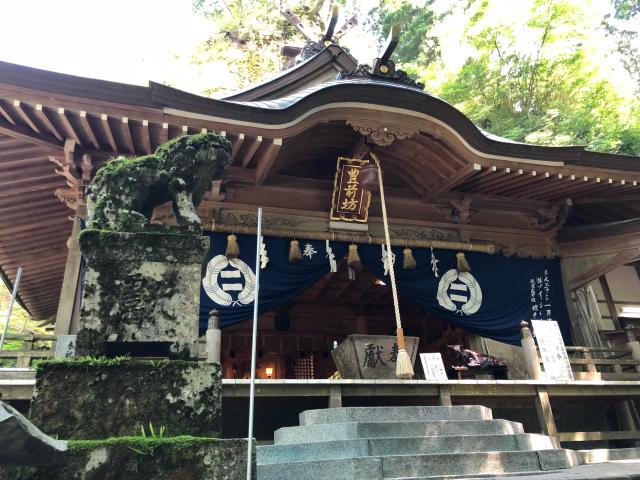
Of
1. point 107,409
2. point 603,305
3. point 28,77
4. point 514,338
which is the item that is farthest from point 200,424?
point 603,305

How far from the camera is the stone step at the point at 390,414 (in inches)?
193

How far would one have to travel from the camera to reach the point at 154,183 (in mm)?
2975

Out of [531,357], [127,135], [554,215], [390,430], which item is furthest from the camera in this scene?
[554,215]

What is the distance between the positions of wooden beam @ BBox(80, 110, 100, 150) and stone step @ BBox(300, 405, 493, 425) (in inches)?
180

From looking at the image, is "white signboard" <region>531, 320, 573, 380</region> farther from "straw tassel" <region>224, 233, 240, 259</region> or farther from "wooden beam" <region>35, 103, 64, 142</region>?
"wooden beam" <region>35, 103, 64, 142</region>

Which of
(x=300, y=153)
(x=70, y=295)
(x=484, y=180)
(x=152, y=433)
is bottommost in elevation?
(x=152, y=433)

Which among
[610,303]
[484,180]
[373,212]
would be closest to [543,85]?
[610,303]

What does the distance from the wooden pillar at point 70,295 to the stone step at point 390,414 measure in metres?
3.57

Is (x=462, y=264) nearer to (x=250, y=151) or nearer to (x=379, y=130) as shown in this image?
(x=379, y=130)

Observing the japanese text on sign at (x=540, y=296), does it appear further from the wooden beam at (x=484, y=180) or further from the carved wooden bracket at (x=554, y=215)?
the wooden beam at (x=484, y=180)

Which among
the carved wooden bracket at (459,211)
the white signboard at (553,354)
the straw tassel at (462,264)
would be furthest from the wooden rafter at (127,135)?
the white signboard at (553,354)

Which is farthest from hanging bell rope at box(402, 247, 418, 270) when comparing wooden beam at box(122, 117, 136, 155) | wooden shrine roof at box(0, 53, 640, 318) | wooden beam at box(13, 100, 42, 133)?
wooden beam at box(13, 100, 42, 133)

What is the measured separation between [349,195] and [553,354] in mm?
4082

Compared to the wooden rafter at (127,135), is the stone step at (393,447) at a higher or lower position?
lower
